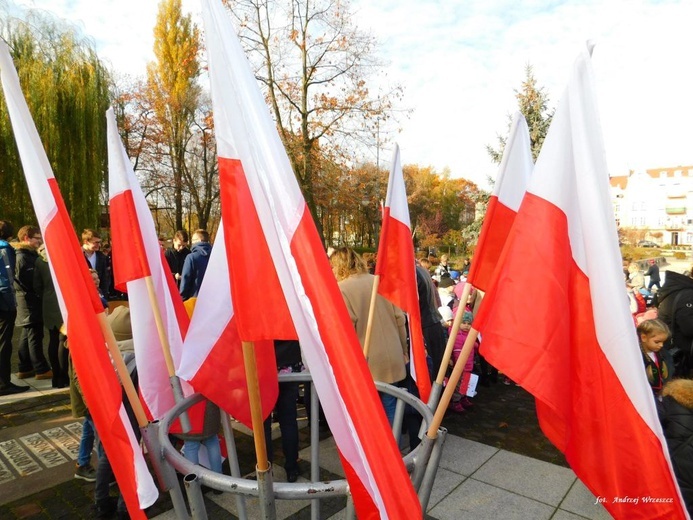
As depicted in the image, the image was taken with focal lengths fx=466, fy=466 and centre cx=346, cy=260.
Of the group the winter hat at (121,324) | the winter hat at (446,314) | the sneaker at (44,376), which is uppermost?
the winter hat at (121,324)

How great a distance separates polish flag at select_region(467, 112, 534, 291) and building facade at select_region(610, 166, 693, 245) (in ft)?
288

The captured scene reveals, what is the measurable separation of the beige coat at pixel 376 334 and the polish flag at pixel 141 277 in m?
1.64

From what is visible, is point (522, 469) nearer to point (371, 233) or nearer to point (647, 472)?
point (647, 472)

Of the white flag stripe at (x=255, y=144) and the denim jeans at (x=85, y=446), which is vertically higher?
the white flag stripe at (x=255, y=144)

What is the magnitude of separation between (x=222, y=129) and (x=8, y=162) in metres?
14.7

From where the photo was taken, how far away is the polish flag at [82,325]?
1772 mm

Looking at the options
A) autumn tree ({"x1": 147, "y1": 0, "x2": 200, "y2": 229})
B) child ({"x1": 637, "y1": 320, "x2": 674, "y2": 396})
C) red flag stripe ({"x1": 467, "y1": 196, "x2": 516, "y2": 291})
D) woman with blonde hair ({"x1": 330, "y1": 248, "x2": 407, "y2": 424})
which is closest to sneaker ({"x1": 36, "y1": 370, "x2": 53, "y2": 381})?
woman with blonde hair ({"x1": 330, "y1": 248, "x2": 407, "y2": 424})

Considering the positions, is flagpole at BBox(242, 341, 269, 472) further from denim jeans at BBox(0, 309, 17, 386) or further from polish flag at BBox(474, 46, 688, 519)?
denim jeans at BBox(0, 309, 17, 386)

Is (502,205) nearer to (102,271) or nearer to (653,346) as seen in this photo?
(653,346)

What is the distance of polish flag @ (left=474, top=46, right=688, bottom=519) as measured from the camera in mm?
1572

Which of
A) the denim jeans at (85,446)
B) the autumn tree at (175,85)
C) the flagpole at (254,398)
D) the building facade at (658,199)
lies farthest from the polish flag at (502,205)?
the building facade at (658,199)

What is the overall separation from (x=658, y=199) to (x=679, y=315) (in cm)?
9467

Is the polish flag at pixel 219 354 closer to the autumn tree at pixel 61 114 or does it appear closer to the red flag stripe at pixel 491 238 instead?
the red flag stripe at pixel 491 238

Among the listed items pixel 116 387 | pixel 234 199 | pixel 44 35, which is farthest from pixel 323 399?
pixel 44 35
